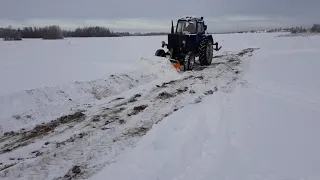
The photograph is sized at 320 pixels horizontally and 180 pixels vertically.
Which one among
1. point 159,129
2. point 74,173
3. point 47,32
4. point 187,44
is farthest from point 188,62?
point 47,32

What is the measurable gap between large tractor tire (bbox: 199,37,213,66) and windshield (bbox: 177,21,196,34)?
801 millimetres

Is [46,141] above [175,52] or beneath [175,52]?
beneath

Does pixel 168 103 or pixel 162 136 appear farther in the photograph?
pixel 168 103

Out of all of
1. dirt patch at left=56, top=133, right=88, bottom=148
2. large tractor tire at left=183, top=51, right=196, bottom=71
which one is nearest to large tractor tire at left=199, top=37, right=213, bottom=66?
large tractor tire at left=183, top=51, right=196, bottom=71

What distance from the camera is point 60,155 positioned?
5137mm

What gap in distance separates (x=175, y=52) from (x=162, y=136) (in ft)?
32.1

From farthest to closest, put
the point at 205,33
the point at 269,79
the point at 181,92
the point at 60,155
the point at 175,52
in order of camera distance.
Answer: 1. the point at 205,33
2. the point at 175,52
3. the point at 269,79
4. the point at 181,92
5. the point at 60,155

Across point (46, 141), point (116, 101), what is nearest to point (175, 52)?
point (116, 101)

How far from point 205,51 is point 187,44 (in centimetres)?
162

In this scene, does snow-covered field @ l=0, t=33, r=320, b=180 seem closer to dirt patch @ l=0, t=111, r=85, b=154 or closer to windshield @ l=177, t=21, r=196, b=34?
dirt patch @ l=0, t=111, r=85, b=154

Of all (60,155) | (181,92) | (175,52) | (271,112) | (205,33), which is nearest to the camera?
(60,155)

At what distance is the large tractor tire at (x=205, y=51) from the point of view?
16047mm

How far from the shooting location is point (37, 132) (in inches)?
251

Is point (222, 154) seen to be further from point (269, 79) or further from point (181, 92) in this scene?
point (269, 79)
